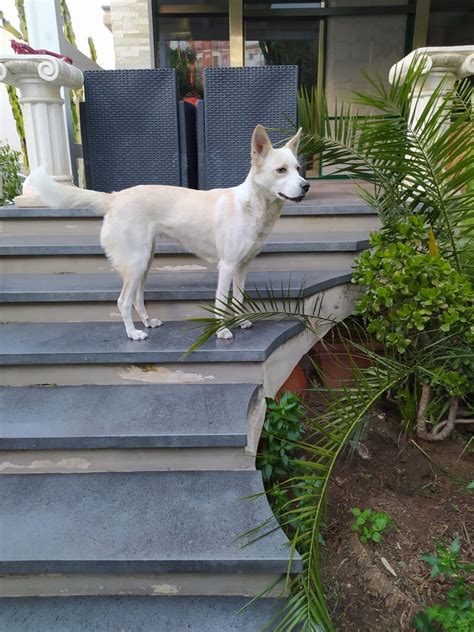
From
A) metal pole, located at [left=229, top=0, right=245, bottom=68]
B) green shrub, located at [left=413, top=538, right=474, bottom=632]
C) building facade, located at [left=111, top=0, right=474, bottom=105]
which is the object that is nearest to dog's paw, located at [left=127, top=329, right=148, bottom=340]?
green shrub, located at [left=413, top=538, right=474, bottom=632]

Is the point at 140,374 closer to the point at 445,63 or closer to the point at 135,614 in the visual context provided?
the point at 135,614

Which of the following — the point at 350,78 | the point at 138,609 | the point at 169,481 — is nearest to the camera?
the point at 138,609

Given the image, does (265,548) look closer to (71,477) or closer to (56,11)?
(71,477)

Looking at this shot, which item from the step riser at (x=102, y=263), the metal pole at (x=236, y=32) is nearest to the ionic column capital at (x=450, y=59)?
the step riser at (x=102, y=263)

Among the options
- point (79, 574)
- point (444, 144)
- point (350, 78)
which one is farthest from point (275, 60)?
point (79, 574)

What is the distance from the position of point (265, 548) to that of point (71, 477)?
38.1 inches

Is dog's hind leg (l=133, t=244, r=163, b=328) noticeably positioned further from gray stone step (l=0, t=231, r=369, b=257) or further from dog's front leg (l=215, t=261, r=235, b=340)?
gray stone step (l=0, t=231, r=369, b=257)

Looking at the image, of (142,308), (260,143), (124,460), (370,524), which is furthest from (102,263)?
(370,524)

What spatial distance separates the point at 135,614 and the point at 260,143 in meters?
2.16

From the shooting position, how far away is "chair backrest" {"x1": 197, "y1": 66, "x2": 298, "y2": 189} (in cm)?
374

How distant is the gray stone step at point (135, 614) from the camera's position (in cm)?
155

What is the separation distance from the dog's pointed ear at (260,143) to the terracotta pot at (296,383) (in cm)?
138

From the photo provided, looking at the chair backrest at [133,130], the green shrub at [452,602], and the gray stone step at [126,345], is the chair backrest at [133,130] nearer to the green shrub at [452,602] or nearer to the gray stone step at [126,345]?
the gray stone step at [126,345]

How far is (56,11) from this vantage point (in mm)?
4195
